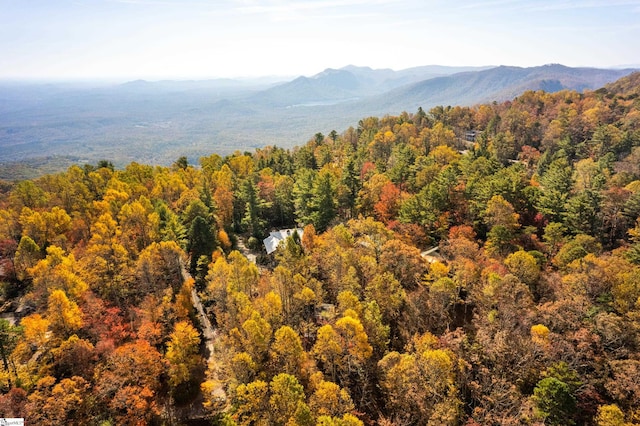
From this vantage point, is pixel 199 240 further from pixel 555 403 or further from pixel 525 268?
pixel 555 403

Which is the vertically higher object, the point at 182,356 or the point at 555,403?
the point at 555,403

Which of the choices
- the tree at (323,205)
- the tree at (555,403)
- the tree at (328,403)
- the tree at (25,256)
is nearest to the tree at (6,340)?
the tree at (25,256)

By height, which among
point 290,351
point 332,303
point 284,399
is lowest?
point 332,303

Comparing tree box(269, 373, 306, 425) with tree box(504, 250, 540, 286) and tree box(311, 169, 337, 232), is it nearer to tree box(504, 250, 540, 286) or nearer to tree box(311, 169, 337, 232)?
tree box(504, 250, 540, 286)

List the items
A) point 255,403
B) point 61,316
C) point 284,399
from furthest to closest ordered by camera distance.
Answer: point 61,316 < point 255,403 < point 284,399

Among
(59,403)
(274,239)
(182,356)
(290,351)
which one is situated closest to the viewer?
(59,403)

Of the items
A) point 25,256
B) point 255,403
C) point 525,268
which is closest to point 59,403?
point 255,403

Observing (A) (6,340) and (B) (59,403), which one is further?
(A) (6,340)

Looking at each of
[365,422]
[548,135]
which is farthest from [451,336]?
[548,135]

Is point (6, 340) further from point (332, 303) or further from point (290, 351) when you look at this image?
point (332, 303)

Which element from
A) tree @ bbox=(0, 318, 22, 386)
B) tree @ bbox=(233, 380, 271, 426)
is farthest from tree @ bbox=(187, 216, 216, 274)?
tree @ bbox=(233, 380, 271, 426)
